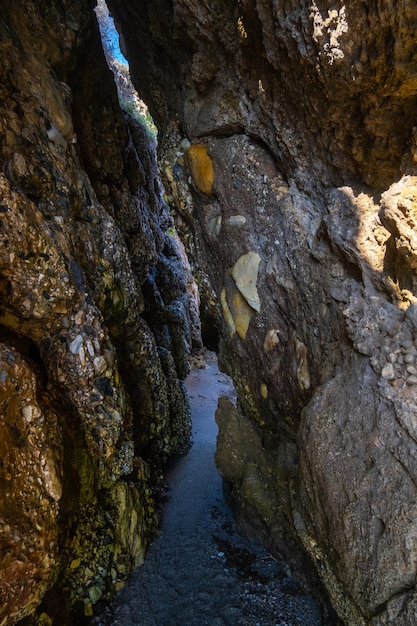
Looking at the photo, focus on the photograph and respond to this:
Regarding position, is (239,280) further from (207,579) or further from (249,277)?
(207,579)

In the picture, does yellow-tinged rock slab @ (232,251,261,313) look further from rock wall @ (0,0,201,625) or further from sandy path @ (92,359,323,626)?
sandy path @ (92,359,323,626)

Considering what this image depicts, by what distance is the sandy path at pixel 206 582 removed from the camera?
444cm

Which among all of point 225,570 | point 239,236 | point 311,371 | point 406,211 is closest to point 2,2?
point 239,236

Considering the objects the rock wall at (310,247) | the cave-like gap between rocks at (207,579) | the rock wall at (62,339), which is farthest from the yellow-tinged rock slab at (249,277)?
the cave-like gap between rocks at (207,579)

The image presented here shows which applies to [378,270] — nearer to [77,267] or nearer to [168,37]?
[77,267]

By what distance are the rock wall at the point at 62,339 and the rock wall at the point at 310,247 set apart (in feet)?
3.95

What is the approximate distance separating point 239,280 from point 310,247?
1.03 metres

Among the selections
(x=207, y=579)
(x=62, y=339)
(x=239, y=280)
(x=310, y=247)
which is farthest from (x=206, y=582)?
(x=310, y=247)

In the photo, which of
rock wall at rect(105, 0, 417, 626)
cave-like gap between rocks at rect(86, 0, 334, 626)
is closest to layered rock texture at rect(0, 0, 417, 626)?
rock wall at rect(105, 0, 417, 626)

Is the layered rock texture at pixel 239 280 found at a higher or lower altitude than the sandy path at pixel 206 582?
higher

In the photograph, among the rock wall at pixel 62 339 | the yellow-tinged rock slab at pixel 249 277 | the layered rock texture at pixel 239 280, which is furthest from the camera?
the yellow-tinged rock slab at pixel 249 277

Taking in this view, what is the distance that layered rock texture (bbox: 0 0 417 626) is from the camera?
263 centimetres

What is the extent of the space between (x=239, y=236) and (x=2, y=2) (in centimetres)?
364

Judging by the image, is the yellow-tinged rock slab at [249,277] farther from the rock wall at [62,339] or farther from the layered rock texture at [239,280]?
the rock wall at [62,339]
